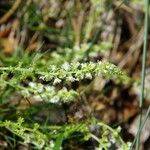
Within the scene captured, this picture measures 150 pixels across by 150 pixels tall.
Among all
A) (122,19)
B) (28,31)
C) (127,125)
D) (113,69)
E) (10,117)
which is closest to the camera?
(113,69)

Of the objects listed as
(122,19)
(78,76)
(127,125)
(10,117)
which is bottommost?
(127,125)

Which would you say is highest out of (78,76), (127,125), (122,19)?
(78,76)

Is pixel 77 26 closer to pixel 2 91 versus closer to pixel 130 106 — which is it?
pixel 130 106

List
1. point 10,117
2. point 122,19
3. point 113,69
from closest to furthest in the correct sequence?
point 113,69, point 10,117, point 122,19

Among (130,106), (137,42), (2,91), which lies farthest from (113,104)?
(2,91)

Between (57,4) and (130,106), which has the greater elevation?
(57,4)

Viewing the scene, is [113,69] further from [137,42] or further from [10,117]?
[137,42]

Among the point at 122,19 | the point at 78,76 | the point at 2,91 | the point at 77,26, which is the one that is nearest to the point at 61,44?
the point at 77,26

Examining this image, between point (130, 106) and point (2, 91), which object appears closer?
point (2, 91)

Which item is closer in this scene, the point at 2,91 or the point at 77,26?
the point at 2,91
